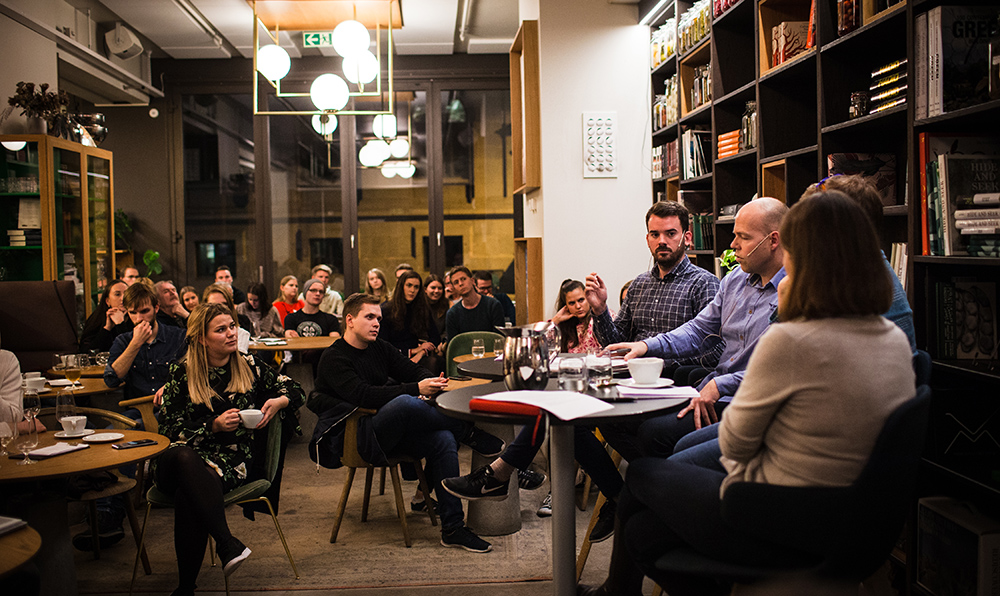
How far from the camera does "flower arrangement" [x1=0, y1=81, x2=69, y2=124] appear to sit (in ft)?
20.5

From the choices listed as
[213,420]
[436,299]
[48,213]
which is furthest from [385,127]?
[213,420]

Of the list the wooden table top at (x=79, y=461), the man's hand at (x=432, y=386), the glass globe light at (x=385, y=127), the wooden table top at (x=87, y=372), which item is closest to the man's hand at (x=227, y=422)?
the wooden table top at (x=79, y=461)

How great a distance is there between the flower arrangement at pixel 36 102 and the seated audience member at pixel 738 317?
18.8ft

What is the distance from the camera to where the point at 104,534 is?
3750 millimetres

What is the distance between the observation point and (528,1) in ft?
20.3

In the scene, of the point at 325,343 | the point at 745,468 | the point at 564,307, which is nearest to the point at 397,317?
the point at 325,343

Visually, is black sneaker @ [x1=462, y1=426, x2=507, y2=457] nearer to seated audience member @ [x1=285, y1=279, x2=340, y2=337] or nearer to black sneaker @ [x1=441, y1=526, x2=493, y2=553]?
black sneaker @ [x1=441, y1=526, x2=493, y2=553]

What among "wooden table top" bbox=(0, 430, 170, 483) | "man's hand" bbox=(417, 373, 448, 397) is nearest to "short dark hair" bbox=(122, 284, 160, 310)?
"wooden table top" bbox=(0, 430, 170, 483)

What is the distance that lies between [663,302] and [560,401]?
1.84 meters

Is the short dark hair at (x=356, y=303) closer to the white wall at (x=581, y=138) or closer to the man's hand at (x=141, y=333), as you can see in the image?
the man's hand at (x=141, y=333)

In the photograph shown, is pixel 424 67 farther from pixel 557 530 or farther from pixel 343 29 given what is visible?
pixel 557 530

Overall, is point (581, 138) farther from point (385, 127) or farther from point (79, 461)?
point (79, 461)

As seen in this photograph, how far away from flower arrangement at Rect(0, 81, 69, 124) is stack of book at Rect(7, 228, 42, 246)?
0.93 meters

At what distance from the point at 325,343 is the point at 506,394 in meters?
3.87
